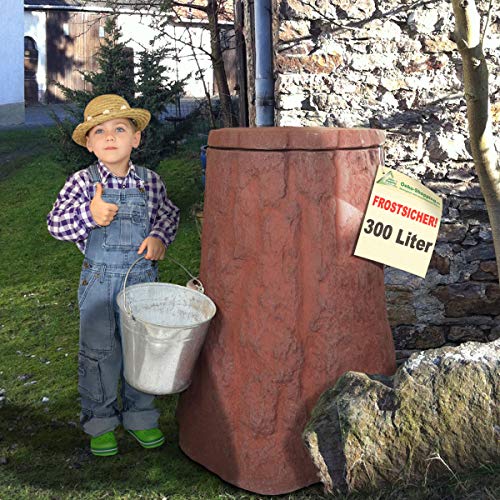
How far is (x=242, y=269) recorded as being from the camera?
298 cm

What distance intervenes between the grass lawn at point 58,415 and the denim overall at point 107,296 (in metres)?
0.21

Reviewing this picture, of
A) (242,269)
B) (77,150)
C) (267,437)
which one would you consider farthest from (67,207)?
(77,150)

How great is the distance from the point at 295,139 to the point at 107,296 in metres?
1.02

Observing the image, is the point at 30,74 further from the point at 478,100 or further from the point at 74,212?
the point at 478,100

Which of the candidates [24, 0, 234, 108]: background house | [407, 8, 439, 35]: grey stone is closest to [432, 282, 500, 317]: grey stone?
[407, 8, 439, 35]: grey stone

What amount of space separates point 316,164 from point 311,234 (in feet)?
0.85

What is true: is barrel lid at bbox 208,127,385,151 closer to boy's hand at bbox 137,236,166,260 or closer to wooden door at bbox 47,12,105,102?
boy's hand at bbox 137,236,166,260

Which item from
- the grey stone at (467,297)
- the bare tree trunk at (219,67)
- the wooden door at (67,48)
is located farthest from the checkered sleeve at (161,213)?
the wooden door at (67,48)

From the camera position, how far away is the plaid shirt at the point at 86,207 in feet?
10.5

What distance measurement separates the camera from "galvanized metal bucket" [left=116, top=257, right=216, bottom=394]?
2.90m

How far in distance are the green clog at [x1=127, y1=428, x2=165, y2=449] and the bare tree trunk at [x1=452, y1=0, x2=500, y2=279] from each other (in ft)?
5.82

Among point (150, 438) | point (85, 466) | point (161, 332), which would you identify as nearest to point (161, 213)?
point (161, 332)

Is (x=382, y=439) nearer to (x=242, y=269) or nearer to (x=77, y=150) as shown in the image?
(x=242, y=269)

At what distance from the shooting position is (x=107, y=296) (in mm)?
3203
